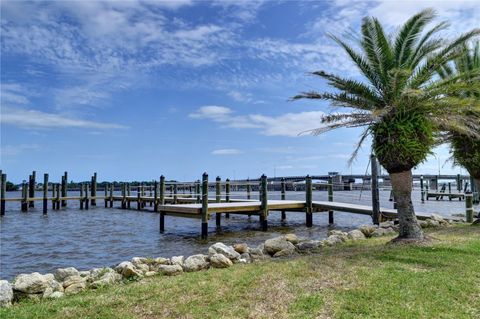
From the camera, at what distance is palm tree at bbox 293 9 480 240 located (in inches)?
371

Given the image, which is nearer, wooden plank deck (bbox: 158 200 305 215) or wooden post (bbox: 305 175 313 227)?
wooden plank deck (bbox: 158 200 305 215)

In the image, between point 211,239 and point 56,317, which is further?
point 211,239

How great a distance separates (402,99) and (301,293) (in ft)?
A: 18.6

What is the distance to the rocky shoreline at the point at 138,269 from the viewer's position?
6.60 meters

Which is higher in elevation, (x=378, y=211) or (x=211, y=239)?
(x=378, y=211)

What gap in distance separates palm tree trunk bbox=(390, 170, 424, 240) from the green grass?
175 centimetres

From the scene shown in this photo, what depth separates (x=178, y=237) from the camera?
16234 millimetres

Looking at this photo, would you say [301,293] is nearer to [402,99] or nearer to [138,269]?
[138,269]

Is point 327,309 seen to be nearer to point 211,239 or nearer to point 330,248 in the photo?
point 330,248

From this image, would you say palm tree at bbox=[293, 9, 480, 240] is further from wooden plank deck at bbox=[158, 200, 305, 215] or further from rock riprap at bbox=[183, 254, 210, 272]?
wooden plank deck at bbox=[158, 200, 305, 215]

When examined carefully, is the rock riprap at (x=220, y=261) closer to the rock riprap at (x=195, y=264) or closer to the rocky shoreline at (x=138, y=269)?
the rocky shoreline at (x=138, y=269)

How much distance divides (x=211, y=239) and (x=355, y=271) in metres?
9.21

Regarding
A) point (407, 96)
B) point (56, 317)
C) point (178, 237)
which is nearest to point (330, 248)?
point (407, 96)

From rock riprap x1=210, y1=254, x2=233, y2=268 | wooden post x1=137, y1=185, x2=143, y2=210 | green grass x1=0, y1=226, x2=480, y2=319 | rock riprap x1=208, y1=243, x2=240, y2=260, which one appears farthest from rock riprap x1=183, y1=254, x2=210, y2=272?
wooden post x1=137, y1=185, x2=143, y2=210
